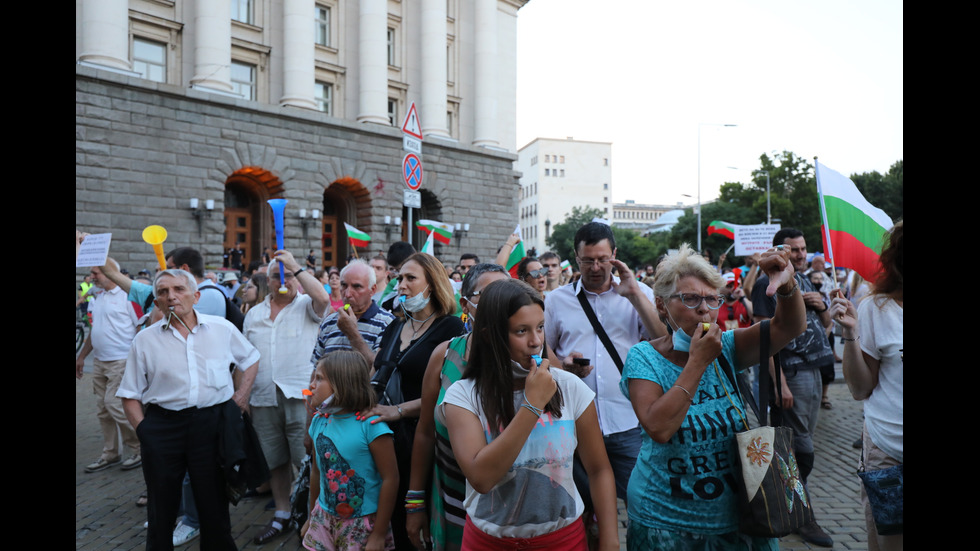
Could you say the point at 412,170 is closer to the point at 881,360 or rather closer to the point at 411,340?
the point at 411,340

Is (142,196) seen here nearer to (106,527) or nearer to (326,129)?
(326,129)

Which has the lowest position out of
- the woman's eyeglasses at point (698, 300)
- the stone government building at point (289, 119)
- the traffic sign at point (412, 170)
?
the woman's eyeglasses at point (698, 300)

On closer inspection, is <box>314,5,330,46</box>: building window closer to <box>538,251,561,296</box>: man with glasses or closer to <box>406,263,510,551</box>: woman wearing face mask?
<box>538,251,561,296</box>: man with glasses

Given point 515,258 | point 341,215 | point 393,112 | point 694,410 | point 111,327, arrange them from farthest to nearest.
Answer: point 393,112 < point 341,215 < point 515,258 < point 111,327 < point 694,410

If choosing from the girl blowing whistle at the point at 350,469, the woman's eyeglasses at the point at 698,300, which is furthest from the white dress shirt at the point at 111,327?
the woman's eyeglasses at the point at 698,300

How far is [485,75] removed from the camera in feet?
100

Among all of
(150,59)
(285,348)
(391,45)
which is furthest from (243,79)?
(285,348)

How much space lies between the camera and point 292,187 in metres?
23.3

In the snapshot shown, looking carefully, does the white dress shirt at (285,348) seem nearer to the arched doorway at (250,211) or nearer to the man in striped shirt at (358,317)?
the man in striped shirt at (358,317)

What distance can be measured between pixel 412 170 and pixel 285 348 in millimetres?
3578

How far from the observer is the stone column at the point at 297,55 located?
24.0 m

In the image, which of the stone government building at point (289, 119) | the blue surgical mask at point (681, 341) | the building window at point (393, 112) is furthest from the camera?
the building window at point (393, 112)

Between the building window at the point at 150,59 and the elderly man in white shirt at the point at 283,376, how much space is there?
787 inches

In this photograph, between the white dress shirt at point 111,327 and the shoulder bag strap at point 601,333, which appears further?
the white dress shirt at point 111,327
